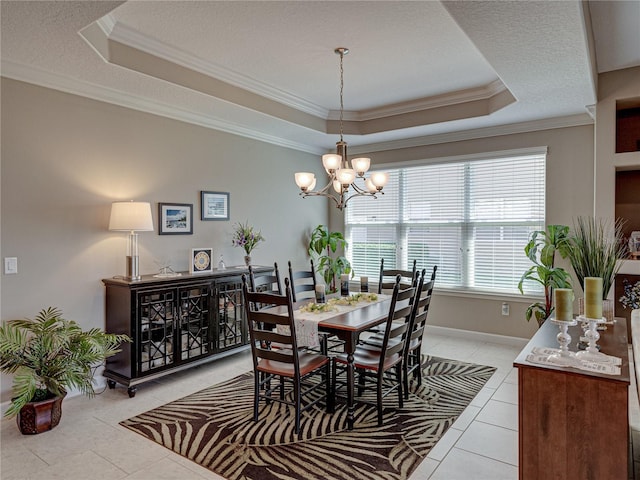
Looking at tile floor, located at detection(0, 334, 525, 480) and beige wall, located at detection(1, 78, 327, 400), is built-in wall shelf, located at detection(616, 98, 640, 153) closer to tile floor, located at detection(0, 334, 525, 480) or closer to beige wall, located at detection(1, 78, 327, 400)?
tile floor, located at detection(0, 334, 525, 480)

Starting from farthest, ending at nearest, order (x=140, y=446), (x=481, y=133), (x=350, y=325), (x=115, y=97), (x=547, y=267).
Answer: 1. (x=481, y=133)
2. (x=547, y=267)
3. (x=115, y=97)
4. (x=350, y=325)
5. (x=140, y=446)

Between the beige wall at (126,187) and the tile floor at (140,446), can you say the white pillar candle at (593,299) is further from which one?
the beige wall at (126,187)

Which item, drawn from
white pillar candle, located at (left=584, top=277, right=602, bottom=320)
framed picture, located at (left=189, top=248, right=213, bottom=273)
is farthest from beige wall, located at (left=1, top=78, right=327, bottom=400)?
white pillar candle, located at (left=584, top=277, right=602, bottom=320)

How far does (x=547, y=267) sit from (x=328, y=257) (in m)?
2.87

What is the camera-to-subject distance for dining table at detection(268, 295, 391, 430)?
9.53 feet

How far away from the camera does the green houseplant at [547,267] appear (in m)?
4.28

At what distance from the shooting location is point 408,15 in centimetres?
288

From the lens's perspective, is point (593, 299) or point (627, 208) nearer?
point (593, 299)

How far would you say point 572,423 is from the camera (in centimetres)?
183

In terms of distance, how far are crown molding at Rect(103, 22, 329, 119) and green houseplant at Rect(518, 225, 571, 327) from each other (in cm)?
304

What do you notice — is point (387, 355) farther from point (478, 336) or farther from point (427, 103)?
point (427, 103)

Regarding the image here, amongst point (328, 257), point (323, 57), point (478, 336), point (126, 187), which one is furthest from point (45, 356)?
point (478, 336)

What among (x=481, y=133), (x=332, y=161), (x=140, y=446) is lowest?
(x=140, y=446)

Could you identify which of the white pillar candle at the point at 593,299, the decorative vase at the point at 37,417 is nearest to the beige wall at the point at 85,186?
the decorative vase at the point at 37,417
